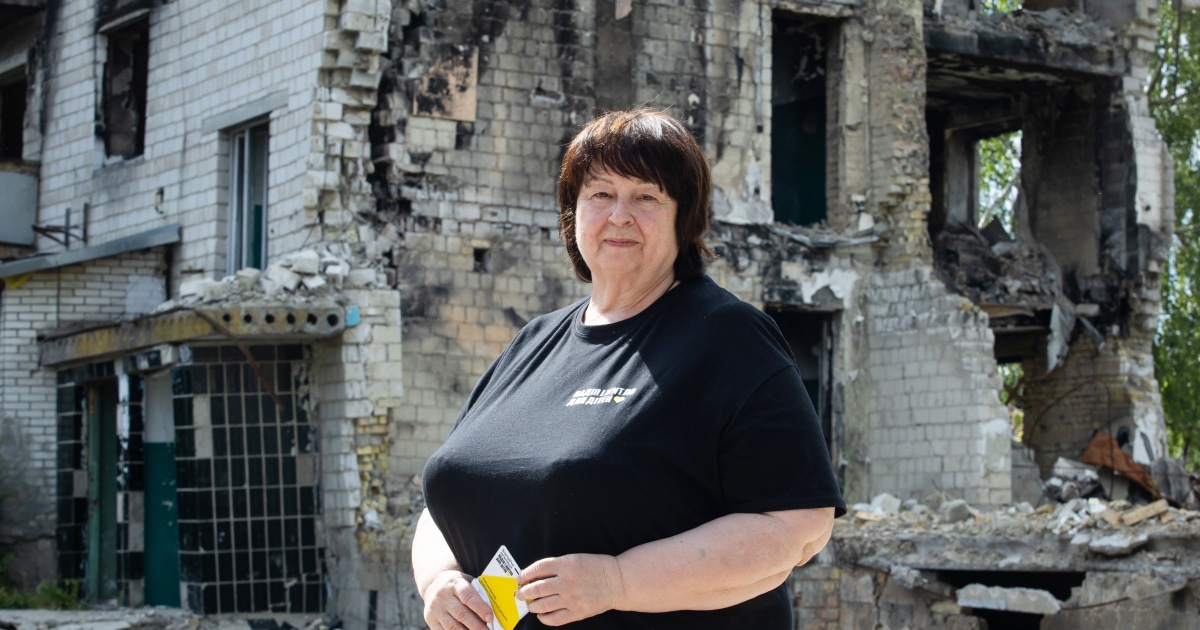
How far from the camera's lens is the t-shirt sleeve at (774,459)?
275 cm

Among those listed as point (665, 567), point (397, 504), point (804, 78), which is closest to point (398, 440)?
point (397, 504)

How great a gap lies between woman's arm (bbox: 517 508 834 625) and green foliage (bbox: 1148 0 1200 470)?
2207 centimetres

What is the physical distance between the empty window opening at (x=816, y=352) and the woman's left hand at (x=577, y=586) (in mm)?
13483

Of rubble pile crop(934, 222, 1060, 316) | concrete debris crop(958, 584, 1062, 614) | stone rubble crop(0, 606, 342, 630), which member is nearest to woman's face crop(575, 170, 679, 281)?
concrete debris crop(958, 584, 1062, 614)

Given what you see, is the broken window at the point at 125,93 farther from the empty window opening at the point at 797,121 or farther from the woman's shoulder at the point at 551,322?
the woman's shoulder at the point at 551,322

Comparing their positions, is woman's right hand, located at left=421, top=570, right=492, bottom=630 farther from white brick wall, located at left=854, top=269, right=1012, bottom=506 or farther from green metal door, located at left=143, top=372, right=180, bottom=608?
white brick wall, located at left=854, top=269, right=1012, bottom=506

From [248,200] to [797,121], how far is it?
6394 mm

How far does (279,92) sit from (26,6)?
5179mm

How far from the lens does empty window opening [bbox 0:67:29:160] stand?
18.9 meters

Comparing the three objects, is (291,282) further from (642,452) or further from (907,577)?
(642,452)

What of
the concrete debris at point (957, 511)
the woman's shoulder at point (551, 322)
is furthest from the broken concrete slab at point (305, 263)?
the woman's shoulder at point (551, 322)

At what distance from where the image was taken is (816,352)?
16562 millimetres

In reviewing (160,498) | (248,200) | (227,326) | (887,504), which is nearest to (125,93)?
(248,200)

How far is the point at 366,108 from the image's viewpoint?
13.7m
